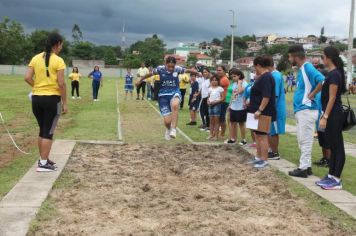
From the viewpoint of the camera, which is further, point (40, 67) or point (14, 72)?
point (14, 72)

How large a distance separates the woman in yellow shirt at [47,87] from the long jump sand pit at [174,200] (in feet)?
2.07

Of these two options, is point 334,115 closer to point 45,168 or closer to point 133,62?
point 45,168

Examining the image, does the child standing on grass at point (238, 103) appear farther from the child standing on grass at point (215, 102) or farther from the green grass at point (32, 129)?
the green grass at point (32, 129)

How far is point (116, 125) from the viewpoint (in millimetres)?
14914

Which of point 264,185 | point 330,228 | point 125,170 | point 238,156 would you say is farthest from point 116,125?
point 330,228

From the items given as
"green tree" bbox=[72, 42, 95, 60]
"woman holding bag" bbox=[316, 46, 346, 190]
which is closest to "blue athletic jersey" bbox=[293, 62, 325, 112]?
"woman holding bag" bbox=[316, 46, 346, 190]

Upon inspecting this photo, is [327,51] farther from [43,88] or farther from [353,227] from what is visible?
[43,88]

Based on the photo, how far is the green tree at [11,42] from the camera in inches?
3472

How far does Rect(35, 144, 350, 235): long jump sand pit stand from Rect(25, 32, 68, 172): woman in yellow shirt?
63 cm

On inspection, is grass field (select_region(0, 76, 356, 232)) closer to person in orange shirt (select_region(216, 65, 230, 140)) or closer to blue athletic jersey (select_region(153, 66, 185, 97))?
person in orange shirt (select_region(216, 65, 230, 140))

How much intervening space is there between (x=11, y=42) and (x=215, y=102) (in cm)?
8416

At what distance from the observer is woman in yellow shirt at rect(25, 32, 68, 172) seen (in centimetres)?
749

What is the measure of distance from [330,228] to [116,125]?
10.2 meters

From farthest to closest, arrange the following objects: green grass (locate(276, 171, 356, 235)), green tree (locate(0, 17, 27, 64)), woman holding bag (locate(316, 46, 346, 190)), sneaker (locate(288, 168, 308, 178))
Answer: green tree (locate(0, 17, 27, 64)) < sneaker (locate(288, 168, 308, 178)) < woman holding bag (locate(316, 46, 346, 190)) < green grass (locate(276, 171, 356, 235))
